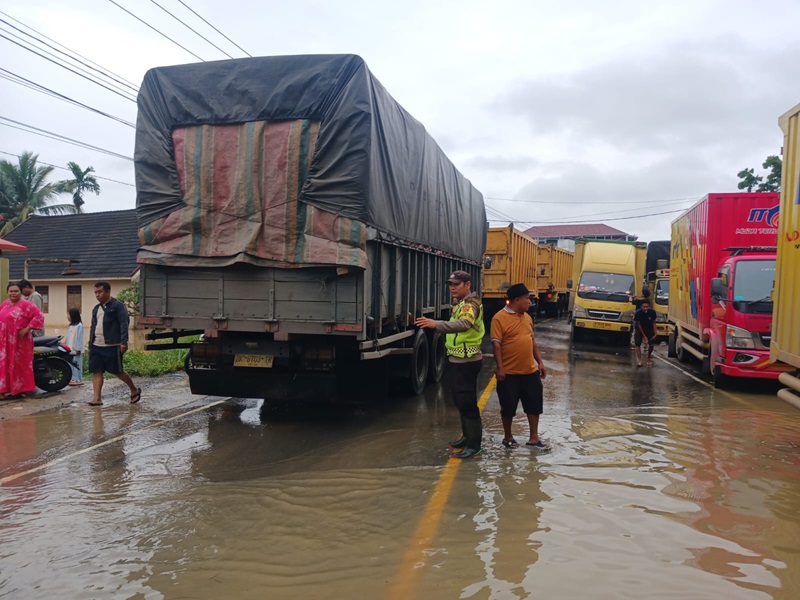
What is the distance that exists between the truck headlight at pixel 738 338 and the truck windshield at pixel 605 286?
313 inches

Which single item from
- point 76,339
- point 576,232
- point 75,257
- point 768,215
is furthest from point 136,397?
point 576,232

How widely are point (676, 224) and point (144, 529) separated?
13.7 meters

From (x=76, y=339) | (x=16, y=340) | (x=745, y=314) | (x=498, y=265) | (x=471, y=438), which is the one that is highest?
(x=498, y=265)

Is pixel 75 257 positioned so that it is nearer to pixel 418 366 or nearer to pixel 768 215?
pixel 418 366

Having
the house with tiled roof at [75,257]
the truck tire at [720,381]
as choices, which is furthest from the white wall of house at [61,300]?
the truck tire at [720,381]

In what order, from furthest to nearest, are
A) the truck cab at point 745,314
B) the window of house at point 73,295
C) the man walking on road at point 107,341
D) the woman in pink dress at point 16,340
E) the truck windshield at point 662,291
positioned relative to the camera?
the window of house at point 73,295
the truck windshield at point 662,291
the truck cab at point 745,314
the woman in pink dress at point 16,340
the man walking on road at point 107,341

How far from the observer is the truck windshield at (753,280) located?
928 cm

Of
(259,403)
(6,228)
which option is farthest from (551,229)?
(259,403)

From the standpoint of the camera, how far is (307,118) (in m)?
6.31

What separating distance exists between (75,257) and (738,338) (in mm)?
22400

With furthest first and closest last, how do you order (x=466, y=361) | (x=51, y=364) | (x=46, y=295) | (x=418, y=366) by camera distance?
(x=46, y=295) → (x=51, y=364) → (x=418, y=366) → (x=466, y=361)

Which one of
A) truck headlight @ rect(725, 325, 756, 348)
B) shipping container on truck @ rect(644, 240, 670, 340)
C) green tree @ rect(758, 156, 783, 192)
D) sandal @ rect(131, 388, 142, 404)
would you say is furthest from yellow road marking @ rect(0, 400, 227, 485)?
green tree @ rect(758, 156, 783, 192)

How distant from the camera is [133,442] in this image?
21.1 ft

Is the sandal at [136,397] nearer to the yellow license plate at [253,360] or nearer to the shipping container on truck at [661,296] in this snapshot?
the yellow license plate at [253,360]
